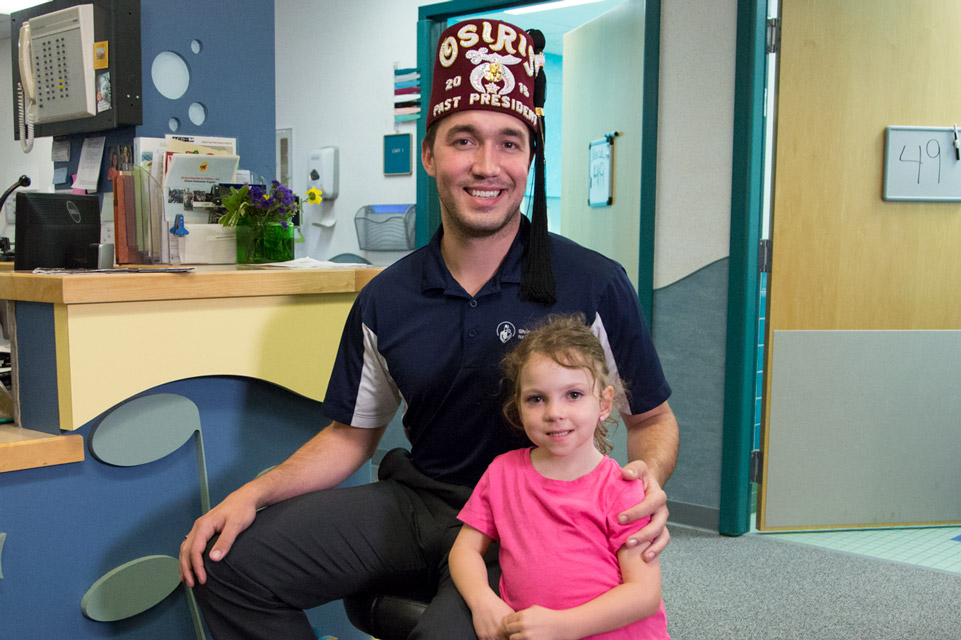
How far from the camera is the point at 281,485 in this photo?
1.51 meters

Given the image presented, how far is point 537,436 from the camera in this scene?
1.30m

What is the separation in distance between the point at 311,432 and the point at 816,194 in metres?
2.10

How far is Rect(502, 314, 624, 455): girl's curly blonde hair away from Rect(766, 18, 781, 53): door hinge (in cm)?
207

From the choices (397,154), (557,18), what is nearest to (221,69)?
(397,154)

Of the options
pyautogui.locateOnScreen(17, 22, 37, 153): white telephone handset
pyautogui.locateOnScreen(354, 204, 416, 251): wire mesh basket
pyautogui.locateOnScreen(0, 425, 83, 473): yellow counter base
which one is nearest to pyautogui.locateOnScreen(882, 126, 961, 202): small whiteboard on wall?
pyautogui.locateOnScreen(354, 204, 416, 251): wire mesh basket

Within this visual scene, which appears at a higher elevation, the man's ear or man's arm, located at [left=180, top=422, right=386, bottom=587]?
the man's ear

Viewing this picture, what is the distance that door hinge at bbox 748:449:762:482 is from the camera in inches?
126

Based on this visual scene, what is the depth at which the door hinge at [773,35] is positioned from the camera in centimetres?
304

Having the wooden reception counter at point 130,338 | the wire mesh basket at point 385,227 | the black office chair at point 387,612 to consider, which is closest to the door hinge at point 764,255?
the wire mesh basket at point 385,227

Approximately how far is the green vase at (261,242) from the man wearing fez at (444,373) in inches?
39.0

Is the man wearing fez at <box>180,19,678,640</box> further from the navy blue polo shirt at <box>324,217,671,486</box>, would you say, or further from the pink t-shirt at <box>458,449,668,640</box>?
the pink t-shirt at <box>458,449,668,640</box>

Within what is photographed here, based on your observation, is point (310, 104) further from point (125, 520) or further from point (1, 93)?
point (1, 93)

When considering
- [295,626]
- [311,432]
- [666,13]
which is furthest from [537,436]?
[666,13]

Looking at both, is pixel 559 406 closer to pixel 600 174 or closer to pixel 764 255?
pixel 764 255
